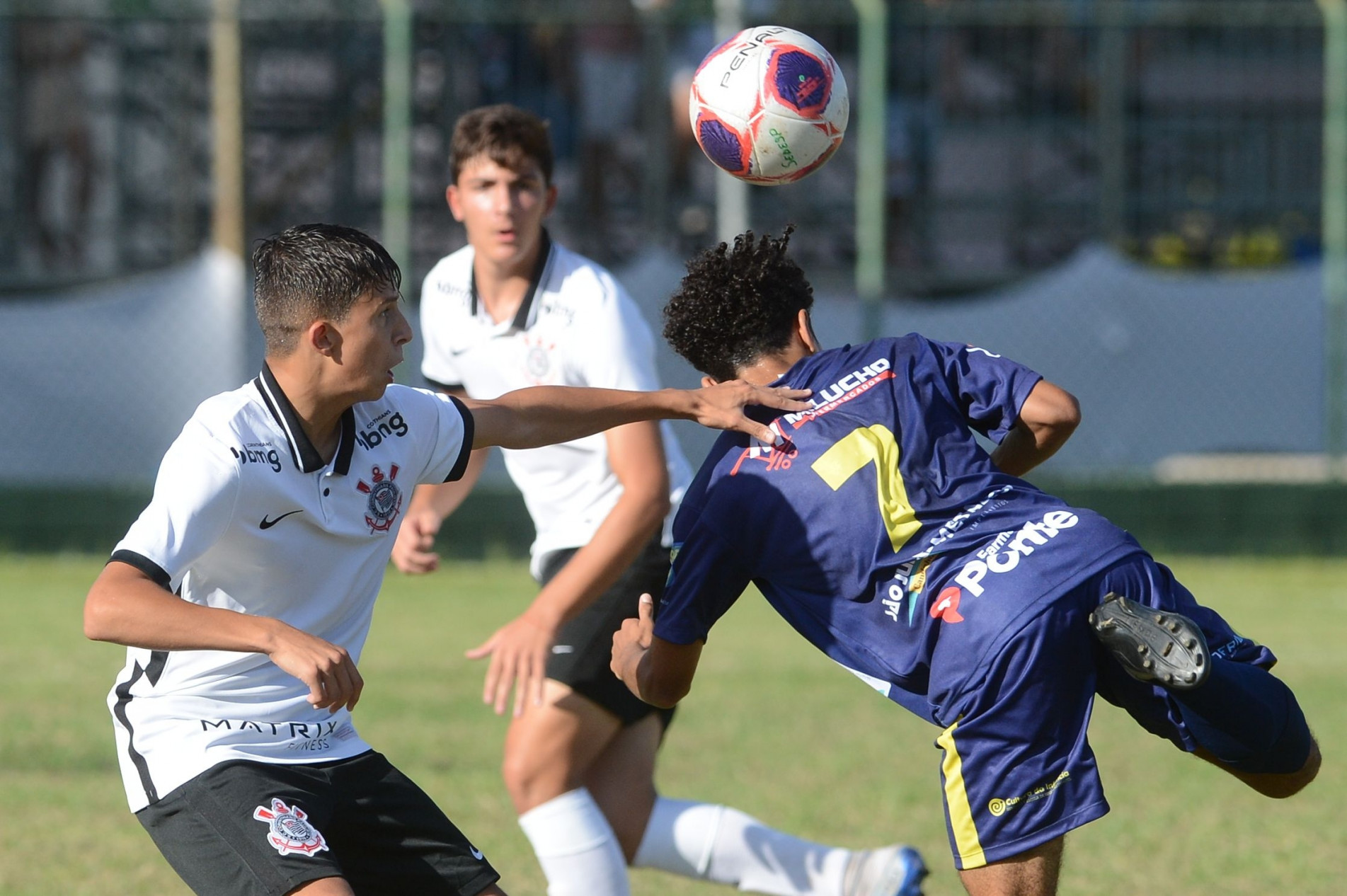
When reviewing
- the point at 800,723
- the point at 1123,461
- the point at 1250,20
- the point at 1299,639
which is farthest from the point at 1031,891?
the point at 1250,20

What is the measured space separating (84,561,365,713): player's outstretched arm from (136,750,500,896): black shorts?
1.18 ft

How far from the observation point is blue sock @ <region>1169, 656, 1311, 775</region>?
3.55 meters

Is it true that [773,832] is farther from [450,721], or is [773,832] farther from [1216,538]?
[1216,538]

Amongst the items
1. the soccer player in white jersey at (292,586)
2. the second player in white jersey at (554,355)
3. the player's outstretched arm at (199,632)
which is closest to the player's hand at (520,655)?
the soccer player in white jersey at (292,586)

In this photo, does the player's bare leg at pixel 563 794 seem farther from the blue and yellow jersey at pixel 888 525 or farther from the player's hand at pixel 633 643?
the blue and yellow jersey at pixel 888 525

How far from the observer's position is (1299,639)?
967 cm

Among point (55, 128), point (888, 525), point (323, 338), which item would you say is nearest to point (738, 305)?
point (888, 525)

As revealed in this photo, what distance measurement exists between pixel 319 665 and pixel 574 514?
84.0 inches

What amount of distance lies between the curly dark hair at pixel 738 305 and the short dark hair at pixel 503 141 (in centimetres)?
130

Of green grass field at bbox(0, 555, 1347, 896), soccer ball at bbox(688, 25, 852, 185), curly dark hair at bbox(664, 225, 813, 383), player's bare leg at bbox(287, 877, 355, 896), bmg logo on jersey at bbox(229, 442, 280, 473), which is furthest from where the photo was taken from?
green grass field at bbox(0, 555, 1347, 896)

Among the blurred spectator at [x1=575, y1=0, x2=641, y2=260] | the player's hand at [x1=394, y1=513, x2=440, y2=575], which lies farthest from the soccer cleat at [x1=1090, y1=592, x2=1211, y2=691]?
the blurred spectator at [x1=575, y1=0, x2=641, y2=260]

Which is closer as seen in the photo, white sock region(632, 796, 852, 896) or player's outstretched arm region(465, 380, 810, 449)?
player's outstretched arm region(465, 380, 810, 449)

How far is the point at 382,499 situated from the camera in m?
3.61

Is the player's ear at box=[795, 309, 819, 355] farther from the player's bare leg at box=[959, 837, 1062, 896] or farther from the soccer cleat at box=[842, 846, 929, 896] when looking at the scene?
the soccer cleat at box=[842, 846, 929, 896]
